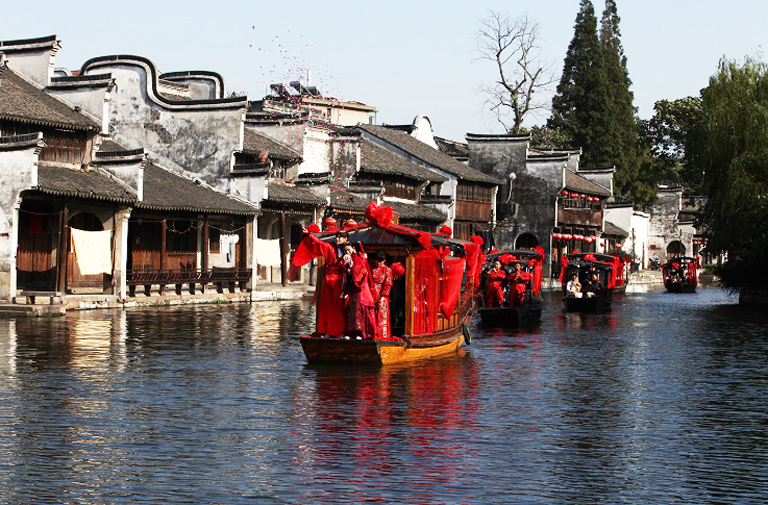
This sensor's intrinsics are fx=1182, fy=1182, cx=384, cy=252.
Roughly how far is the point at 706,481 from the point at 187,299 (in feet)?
106

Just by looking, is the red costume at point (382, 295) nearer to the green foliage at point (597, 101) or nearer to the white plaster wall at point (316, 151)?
the white plaster wall at point (316, 151)

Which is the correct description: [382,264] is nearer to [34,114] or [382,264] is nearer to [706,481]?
[706,481]

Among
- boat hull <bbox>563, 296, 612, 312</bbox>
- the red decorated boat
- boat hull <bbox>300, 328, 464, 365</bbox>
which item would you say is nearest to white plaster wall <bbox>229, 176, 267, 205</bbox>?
boat hull <bbox>563, 296, 612, 312</bbox>

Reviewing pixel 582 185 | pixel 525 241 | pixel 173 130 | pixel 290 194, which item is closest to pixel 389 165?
pixel 290 194

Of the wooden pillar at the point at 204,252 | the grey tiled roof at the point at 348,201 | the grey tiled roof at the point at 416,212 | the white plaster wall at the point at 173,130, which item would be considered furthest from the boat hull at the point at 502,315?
the grey tiled roof at the point at 416,212

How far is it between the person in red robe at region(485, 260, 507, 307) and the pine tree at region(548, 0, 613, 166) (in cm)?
5612

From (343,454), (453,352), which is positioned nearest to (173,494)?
(343,454)

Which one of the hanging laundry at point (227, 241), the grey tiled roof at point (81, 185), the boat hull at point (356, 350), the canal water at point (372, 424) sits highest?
the grey tiled roof at point (81, 185)

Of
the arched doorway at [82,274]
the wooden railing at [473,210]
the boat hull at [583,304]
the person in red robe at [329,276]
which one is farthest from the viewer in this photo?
the wooden railing at [473,210]

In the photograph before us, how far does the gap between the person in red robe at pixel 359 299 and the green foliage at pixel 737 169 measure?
1153 inches

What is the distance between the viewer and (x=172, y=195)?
44031mm

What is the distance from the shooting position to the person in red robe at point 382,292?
22625mm

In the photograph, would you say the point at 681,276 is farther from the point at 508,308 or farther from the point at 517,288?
the point at 508,308

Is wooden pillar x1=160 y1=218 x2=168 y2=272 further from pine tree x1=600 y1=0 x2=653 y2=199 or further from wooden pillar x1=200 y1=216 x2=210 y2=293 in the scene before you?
pine tree x1=600 y1=0 x2=653 y2=199
